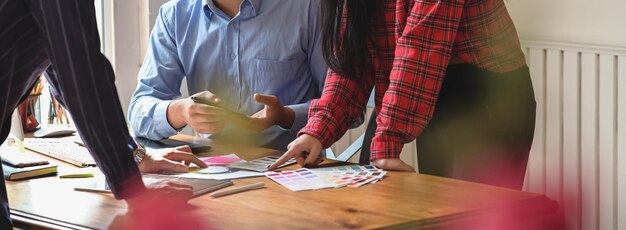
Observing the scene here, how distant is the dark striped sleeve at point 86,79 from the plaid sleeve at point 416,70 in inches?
26.1

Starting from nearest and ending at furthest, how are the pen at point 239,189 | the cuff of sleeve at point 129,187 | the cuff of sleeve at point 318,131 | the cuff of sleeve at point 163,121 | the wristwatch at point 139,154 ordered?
the cuff of sleeve at point 129,187, the pen at point 239,189, the wristwatch at point 139,154, the cuff of sleeve at point 318,131, the cuff of sleeve at point 163,121

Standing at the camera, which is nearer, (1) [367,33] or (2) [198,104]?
(1) [367,33]

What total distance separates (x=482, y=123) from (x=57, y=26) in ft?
3.67

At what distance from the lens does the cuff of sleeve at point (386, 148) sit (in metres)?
1.94

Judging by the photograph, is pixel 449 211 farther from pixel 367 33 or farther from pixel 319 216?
pixel 367 33

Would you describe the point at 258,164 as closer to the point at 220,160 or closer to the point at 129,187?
the point at 220,160

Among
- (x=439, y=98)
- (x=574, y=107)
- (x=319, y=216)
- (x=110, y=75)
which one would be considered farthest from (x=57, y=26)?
(x=574, y=107)

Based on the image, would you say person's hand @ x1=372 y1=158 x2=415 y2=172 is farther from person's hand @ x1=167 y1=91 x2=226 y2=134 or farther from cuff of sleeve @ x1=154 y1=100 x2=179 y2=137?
cuff of sleeve @ x1=154 y1=100 x2=179 y2=137

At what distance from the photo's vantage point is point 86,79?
1389mm

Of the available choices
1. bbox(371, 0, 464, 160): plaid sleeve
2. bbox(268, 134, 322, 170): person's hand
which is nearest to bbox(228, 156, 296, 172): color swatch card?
bbox(268, 134, 322, 170): person's hand

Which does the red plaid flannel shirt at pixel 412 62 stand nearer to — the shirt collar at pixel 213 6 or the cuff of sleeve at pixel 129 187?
the shirt collar at pixel 213 6

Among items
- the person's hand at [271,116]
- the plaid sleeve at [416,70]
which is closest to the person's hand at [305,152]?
the plaid sleeve at [416,70]

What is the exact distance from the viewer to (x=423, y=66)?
1.96m

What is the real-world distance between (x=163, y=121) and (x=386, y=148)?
2.29 feet
